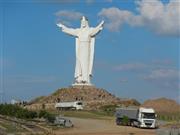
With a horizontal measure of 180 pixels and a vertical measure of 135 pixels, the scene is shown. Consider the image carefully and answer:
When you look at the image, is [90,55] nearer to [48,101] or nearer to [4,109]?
[48,101]

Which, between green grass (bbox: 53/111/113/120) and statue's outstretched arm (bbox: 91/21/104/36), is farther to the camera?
statue's outstretched arm (bbox: 91/21/104/36)

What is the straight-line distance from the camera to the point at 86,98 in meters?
82.7

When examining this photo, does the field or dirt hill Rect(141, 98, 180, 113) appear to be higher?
dirt hill Rect(141, 98, 180, 113)

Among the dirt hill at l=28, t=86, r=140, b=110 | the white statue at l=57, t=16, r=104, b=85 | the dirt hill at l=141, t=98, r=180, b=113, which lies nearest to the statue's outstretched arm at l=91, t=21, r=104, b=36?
the white statue at l=57, t=16, r=104, b=85

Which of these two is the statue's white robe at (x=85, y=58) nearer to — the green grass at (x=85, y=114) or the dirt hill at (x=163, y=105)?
the dirt hill at (x=163, y=105)

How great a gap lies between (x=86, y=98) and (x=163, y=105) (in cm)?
1243

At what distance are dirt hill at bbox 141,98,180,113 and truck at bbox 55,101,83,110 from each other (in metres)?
10.2

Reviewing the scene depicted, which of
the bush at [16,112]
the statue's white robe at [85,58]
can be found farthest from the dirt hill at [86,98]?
the bush at [16,112]

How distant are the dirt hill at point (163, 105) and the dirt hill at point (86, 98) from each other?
11.1 feet

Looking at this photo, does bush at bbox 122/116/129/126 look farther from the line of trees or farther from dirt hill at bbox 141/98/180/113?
dirt hill at bbox 141/98/180/113

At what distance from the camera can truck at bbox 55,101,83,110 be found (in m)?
78.1

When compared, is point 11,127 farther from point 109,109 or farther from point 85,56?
point 85,56

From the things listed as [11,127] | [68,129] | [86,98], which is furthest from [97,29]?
[11,127]

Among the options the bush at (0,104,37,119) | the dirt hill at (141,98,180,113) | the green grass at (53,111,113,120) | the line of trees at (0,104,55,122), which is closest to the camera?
the line of trees at (0,104,55,122)
